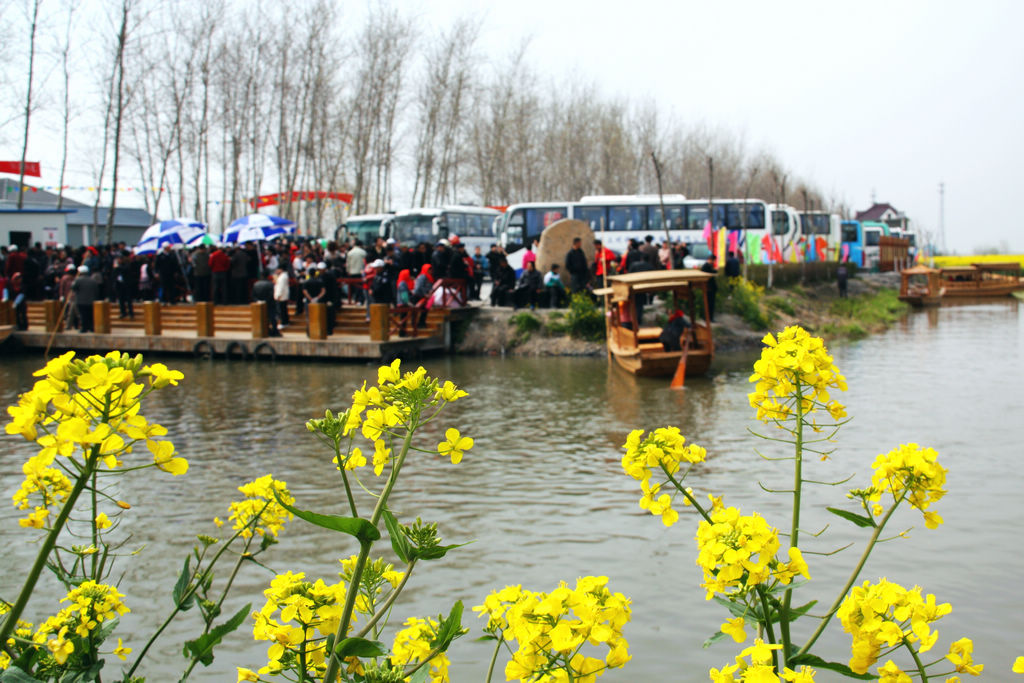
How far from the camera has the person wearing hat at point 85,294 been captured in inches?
884

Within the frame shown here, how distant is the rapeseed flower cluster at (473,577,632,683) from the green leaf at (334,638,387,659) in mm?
298

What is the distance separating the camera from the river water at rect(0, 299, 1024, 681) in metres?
6.14

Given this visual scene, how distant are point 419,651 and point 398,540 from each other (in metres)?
0.43

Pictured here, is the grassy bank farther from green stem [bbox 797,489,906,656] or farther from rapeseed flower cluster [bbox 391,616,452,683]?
rapeseed flower cluster [bbox 391,616,452,683]

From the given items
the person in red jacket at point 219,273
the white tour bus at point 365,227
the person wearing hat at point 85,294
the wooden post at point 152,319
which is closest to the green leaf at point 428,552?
the person in red jacket at point 219,273

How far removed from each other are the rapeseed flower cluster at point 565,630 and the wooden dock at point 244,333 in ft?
56.8

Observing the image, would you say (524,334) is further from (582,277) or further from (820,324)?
(820,324)

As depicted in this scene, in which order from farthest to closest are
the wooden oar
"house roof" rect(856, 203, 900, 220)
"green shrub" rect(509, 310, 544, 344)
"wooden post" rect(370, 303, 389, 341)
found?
"house roof" rect(856, 203, 900, 220) → "green shrub" rect(509, 310, 544, 344) → "wooden post" rect(370, 303, 389, 341) → the wooden oar

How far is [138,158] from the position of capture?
1677 inches

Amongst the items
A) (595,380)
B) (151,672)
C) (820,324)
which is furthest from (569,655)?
(820,324)

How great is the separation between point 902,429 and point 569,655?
10.9 m

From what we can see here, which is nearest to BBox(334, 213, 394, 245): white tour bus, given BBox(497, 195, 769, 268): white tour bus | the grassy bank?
BBox(497, 195, 769, 268): white tour bus

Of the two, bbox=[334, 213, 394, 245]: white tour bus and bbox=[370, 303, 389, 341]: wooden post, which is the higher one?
bbox=[334, 213, 394, 245]: white tour bus

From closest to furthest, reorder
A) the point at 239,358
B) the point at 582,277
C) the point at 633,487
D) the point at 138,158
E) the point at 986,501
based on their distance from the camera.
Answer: the point at 986,501 < the point at 633,487 < the point at 239,358 < the point at 582,277 < the point at 138,158
